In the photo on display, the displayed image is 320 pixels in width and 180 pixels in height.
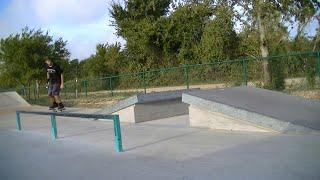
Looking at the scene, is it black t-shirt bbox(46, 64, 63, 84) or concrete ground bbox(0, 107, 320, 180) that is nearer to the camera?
concrete ground bbox(0, 107, 320, 180)

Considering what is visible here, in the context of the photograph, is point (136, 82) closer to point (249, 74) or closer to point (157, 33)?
point (249, 74)

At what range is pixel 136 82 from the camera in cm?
2612

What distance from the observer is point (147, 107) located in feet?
40.2

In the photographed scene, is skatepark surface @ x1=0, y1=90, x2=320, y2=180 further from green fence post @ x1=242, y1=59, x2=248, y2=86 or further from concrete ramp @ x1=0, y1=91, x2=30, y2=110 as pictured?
concrete ramp @ x1=0, y1=91, x2=30, y2=110

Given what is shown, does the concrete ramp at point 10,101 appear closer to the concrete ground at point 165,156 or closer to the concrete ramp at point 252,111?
the concrete ground at point 165,156

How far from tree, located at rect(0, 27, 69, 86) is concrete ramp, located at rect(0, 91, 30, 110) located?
47.6 feet

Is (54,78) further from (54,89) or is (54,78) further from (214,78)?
(214,78)

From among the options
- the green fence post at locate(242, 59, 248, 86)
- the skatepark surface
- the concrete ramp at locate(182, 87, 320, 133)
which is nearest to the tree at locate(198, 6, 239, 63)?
the green fence post at locate(242, 59, 248, 86)

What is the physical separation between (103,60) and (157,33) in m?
12.3

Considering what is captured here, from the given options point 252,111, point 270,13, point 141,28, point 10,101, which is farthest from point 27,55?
point 252,111

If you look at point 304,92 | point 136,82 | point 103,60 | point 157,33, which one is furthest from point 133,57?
point 304,92

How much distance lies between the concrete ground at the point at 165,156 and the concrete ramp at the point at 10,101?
11223 mm

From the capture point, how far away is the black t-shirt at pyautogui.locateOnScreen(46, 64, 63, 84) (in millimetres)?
13328

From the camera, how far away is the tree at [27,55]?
3644 cm
